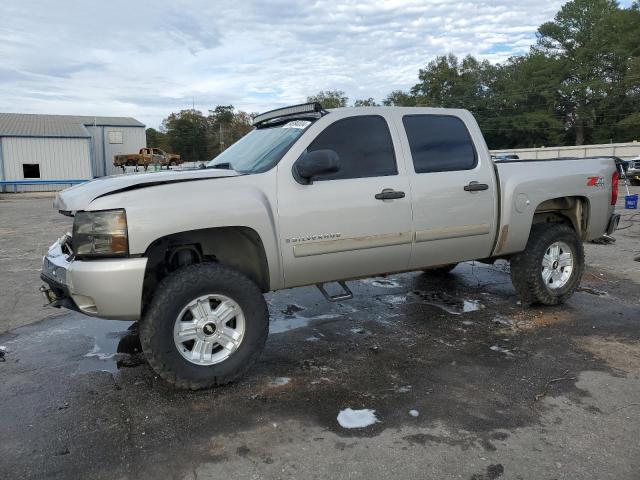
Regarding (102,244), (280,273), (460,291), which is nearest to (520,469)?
(280,273)

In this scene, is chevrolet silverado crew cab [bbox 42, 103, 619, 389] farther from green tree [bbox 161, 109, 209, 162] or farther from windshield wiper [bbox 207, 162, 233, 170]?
green tree [bbox 161, 109, 209, 162]

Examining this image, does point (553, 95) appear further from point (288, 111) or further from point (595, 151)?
point (288, 111)

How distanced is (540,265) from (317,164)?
9.77 feet

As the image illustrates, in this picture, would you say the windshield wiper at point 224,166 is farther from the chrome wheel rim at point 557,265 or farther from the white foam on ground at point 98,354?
the chrome wheel rim at point 557,265

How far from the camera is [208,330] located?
3.87 metres

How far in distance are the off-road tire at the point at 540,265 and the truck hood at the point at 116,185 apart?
3.25m

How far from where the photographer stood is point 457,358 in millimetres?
4480

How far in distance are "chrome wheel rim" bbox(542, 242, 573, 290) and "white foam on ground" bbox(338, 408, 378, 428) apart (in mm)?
3099

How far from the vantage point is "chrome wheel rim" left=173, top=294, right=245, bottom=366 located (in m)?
3.80

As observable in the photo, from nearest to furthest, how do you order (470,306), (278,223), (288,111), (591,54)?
(278,223), (288,111), (470,306), (591,54)

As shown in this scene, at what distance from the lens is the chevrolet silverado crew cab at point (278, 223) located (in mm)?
3598

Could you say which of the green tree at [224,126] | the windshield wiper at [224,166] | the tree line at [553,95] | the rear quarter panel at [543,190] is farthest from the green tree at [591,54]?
the windshield wiper at [224,166]

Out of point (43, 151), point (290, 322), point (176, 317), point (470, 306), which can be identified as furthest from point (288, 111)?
point (43, 151)

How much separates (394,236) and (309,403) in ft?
5.28
